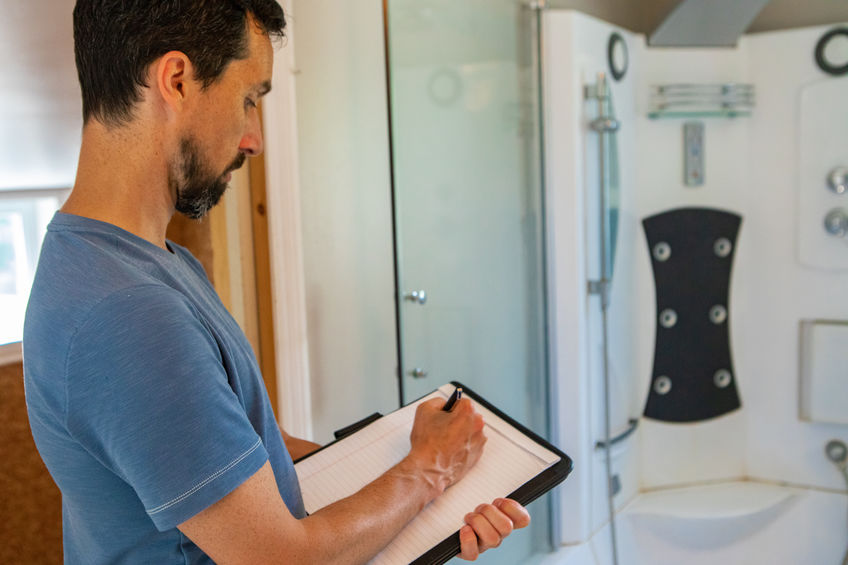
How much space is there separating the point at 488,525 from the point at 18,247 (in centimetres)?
93

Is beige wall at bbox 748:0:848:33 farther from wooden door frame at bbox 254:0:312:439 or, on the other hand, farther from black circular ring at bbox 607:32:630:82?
wooden door frame at bbox 254:0:312:439

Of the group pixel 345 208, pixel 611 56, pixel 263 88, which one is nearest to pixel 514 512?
pixel 263 88

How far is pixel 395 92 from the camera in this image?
5.35 ft

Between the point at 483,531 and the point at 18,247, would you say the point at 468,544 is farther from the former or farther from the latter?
the point at 18,247

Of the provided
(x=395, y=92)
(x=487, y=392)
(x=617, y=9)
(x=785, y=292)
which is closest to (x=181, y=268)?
(x=395, y=92)

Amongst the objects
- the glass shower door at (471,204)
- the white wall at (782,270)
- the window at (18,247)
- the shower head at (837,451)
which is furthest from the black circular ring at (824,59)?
the window at (18,247)

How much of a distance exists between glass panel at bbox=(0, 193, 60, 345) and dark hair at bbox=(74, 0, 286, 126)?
60 centimetres

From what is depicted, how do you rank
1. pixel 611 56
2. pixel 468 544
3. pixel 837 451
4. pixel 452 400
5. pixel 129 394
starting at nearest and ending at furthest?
pixel 129 394 < pixel 468 544 < pixel 452 400 < pixel 611 56 < pixel 837 451

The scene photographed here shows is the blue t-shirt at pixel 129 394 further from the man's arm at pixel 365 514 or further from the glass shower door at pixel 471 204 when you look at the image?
the glass shower door at pixel 471 204

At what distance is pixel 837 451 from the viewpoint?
8.52 ft

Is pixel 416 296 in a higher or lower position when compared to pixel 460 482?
higher

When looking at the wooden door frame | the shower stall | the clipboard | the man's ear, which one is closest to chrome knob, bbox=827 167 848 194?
the shower stall

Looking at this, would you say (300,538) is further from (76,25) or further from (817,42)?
(817,42)

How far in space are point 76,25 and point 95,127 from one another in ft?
0.35
